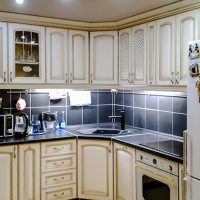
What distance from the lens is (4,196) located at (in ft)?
10.1

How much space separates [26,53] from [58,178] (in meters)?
1.47

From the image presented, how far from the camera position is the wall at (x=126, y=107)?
3242mm

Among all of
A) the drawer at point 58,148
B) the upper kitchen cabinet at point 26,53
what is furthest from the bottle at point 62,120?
the upper kitchen cabinet at point 26,53

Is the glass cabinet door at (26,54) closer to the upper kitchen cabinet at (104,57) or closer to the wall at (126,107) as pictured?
the wall at (126,107)

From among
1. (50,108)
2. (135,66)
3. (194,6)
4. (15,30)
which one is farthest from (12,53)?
(194,6)

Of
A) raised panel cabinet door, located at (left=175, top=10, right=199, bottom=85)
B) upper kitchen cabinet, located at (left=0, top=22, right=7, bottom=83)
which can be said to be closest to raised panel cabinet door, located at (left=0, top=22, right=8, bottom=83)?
upper kitchen cabinet, located at (left=0, top=22, right=7, bottom=83)

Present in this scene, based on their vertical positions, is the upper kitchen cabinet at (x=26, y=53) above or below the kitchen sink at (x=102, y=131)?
above

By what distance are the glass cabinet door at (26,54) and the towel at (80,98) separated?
2.17ft

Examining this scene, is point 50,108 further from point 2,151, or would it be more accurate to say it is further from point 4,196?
point 4,196

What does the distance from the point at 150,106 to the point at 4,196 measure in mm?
1915

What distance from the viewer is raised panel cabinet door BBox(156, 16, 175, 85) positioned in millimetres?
2855

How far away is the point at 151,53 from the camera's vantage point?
3.15 metres

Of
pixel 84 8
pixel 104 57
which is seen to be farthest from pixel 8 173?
pixel 84 8

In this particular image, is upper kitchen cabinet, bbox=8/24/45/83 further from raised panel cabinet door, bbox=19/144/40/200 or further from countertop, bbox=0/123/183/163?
raised panel cabinet door, bbox=19/144/40/200
